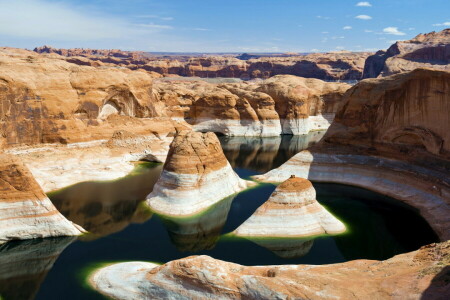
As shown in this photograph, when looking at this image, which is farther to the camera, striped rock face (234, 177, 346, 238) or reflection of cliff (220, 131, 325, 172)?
reflection of cliff (220, 131, 325, 172)

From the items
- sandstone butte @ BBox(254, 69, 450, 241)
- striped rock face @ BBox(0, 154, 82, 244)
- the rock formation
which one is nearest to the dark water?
striped rock face @ BBox(0, 154, 82, 244)

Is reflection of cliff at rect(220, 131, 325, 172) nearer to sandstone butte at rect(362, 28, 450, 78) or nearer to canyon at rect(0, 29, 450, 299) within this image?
canyon at rect(0, 29, 450, 299)

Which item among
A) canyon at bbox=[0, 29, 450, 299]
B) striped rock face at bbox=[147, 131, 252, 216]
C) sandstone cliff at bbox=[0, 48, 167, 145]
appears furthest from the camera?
sandstone cliff at bbox=[0, 48, 167, 145]

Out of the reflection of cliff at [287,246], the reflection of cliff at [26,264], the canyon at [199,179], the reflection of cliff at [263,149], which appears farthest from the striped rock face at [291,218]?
the reflection of cliff at [263,149]

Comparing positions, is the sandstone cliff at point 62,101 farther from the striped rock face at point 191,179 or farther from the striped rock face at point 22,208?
the striped rock face at point 191,179

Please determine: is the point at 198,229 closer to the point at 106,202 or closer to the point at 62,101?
the point at 106,202

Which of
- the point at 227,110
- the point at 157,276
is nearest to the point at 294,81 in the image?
the point at 227,110
